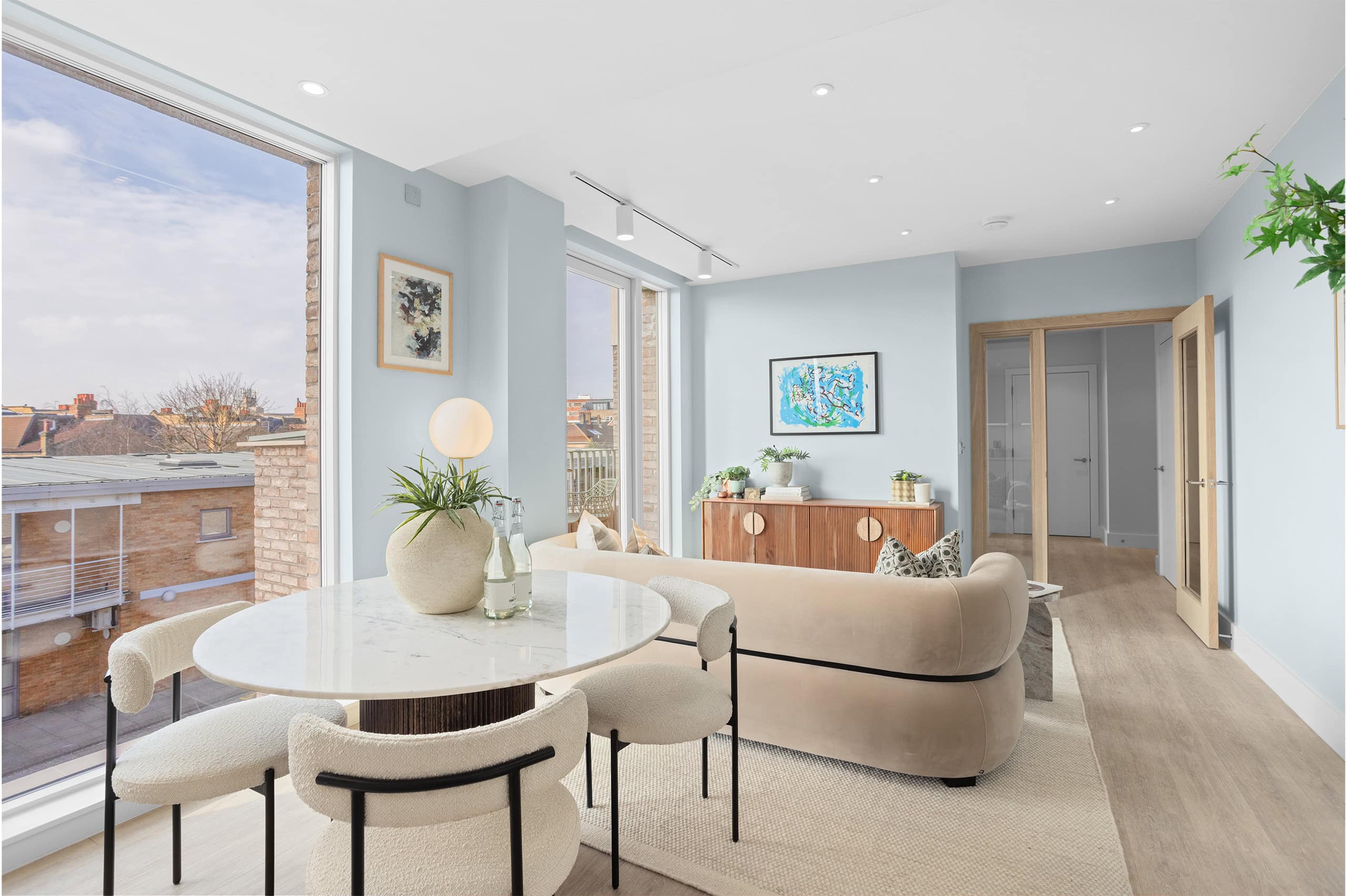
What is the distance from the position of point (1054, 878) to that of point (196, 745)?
2.20 m

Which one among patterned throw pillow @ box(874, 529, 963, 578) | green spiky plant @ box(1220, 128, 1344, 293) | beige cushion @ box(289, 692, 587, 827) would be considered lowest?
beige cushion @ box(289, 692, 587, 827)

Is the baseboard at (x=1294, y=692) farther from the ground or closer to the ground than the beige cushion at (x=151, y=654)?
closer to the ground

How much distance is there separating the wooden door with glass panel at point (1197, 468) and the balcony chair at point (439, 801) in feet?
13.5

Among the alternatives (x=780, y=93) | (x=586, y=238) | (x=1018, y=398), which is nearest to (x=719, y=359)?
(x=586, y=238)

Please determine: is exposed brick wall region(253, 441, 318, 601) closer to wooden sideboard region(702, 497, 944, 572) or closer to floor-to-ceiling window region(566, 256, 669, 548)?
floor-to-ceiling window region(566, 256, 669, 548)

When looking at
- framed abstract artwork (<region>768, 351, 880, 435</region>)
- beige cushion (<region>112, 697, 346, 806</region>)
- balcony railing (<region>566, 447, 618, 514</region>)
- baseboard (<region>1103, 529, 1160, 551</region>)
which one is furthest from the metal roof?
baseboard (<region>1103, 529, 1160, 551</region>)

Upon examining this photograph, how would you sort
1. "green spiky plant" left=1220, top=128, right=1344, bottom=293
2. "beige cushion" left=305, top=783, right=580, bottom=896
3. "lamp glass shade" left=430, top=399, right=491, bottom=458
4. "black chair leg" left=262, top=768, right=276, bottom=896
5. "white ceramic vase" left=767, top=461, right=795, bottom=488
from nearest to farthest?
1. "green spiky plant" left=1220, top=128, right=1344, bottom=293
2. "beige cushion" left=305, top=783, right=580, bottom=896
3. "black chair leg" left=262, top=768, right=276, bottom=896
4. "lamp glass shade" left=430, top=399, right=491, bottom=458
5. "white ceramic vase" left=767, top=461, right=795, bottom=488

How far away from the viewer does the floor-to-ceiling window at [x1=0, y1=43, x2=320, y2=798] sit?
6.50 ft

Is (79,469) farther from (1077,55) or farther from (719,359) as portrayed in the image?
(719,359)

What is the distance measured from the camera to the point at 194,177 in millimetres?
2402

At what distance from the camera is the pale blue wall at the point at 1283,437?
8.56 feet

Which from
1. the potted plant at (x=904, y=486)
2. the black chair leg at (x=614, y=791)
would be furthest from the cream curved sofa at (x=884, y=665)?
the potted plant at (x=904, y=486)

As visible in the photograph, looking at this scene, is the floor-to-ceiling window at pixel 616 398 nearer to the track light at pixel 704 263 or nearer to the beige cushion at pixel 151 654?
the track light at pixel 704 263

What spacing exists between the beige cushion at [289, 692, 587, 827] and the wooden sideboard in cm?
352
